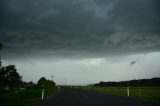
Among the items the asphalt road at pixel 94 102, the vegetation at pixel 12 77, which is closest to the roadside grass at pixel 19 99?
the asphalt road at pixel 94 102

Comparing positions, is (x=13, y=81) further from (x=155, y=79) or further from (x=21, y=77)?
(x=155, y=79)

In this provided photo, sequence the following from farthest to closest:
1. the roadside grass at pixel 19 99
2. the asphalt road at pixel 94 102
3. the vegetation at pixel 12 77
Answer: the vegetation at pixel 12 77
the roadside grass at pixel 19 99
the asphalt road at pixel 94 102

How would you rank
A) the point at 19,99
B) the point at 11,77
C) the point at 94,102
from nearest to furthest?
the point at 94,102 < the point at 19,99 < the point at 11,77

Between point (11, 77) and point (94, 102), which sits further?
point (11, 77)

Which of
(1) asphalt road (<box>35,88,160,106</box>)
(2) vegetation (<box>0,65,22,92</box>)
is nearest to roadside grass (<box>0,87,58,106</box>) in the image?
(1) asphalt road (<box>35,88,160,106</box>)

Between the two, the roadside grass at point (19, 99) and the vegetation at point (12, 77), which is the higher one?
the vegetation at point (12, 77)

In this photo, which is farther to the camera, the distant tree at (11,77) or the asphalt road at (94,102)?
the distant tree at (11,77)

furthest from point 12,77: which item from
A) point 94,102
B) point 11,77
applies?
point 94,102

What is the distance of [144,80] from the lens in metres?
194

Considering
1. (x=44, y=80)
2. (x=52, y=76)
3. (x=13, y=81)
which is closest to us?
(x=44, y=80)

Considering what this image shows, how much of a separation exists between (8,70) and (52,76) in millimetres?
30928

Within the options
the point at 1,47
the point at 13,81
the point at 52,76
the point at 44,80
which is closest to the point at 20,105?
the point at 1,47

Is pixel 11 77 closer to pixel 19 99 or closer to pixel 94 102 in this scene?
pixel 19 99

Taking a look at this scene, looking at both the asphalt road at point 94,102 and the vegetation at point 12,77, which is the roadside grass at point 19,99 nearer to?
the asphalt road at point 94,102
